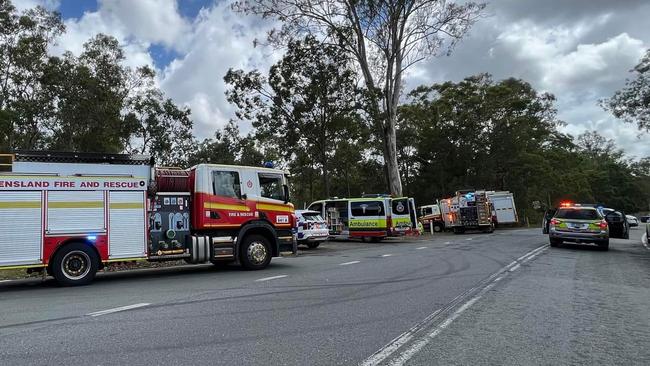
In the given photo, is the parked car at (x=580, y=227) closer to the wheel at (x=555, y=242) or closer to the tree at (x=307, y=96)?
the wheel at (x=555, y=242)

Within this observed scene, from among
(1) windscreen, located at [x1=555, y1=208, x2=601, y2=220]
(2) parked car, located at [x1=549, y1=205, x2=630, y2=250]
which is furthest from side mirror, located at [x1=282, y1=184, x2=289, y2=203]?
(1) windscreen, located at [x1=555, y1=208, x2=601, y2=220]

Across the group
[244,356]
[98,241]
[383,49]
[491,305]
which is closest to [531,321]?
[491,305]

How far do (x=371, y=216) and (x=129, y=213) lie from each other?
16519mm

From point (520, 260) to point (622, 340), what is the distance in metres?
9.47

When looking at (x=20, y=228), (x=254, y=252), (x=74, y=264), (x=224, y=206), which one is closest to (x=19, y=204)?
(x=20, y=228)

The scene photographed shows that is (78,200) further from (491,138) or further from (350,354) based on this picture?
(491,138)

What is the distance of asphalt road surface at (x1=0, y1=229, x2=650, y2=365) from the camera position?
207 inches

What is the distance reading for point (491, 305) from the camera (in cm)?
799

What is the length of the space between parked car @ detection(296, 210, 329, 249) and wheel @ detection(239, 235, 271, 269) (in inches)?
324

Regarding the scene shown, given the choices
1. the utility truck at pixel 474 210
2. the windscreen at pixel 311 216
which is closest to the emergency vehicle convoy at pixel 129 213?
the windscreen at pixel 311 216

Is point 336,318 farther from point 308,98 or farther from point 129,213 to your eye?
point 308,98

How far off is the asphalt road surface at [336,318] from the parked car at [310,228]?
29.9ft

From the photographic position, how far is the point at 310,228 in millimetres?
21750

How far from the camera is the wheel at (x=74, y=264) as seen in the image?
34.5 ft
